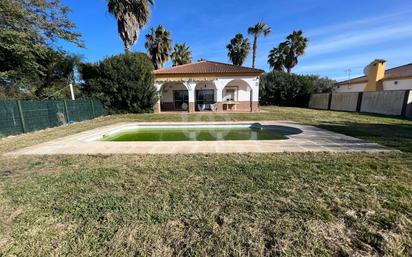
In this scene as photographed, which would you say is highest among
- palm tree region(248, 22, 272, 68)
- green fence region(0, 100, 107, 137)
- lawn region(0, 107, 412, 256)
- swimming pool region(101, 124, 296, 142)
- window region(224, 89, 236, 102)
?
palm tree region(248, 22, 272, 68)

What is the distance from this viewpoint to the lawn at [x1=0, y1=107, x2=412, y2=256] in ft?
6.93

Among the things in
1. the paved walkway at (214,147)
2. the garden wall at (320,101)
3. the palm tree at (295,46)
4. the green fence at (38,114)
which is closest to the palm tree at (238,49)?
the palm tree at (295,46)

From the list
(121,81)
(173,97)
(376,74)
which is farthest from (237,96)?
(376,74)

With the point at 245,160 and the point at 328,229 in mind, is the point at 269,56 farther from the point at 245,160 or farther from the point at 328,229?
the point at 328,229

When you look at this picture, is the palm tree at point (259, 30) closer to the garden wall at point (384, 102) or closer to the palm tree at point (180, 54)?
the palm tree at point (180, 54)

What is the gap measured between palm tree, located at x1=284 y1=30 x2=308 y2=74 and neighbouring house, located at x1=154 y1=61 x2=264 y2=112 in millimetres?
12288

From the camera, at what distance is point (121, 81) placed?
632 inches

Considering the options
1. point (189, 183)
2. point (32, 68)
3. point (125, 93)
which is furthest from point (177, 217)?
point (32, 68)

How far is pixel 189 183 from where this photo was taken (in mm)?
3547

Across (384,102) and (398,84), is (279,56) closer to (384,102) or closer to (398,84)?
(398,84)

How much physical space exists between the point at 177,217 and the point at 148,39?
26181 mm

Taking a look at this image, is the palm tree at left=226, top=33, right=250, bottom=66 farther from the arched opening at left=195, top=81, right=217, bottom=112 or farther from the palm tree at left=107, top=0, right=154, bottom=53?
the palm tree at left=107, top=0, right=154, bottom=53

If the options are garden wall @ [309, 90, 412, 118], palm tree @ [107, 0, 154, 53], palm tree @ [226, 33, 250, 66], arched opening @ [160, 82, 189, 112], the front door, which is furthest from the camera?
palm tree @ [226, 33, 250, 66]

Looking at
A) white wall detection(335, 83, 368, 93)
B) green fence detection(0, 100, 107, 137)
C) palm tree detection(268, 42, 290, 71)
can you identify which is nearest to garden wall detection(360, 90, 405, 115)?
white wall detection(335, 83, 368, 93)
